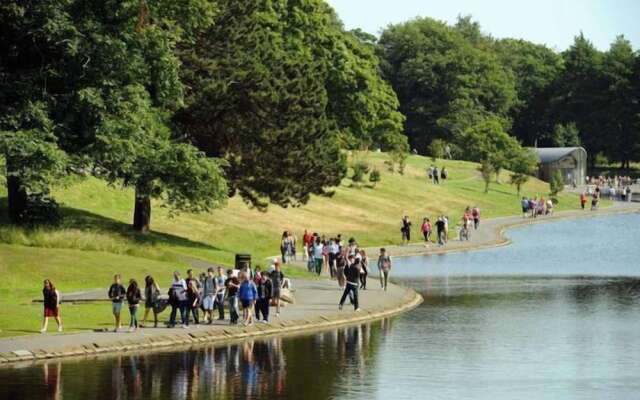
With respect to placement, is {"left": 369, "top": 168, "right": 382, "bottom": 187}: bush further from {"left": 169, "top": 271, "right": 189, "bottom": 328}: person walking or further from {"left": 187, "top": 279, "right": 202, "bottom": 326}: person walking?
Answer: {"left": 169, "top": 271, "right": 189, "bottom": 328}: person walking

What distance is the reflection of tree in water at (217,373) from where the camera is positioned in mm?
27406

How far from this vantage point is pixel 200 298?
1519 inches

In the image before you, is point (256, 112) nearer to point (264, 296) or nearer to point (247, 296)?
point (264, 296)

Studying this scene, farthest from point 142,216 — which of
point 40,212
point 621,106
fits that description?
point 621,106

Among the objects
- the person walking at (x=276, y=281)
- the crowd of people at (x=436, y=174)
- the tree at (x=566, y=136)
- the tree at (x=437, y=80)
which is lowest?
the person walking at (x=276, y=281)

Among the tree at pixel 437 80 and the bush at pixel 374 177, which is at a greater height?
the tree at pixel 437 80

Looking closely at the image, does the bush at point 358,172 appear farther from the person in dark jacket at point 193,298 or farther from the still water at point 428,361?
the person in dark jacket at point 193,298

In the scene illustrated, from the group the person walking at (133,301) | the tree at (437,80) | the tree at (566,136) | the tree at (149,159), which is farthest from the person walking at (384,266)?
the tree at (566,136)

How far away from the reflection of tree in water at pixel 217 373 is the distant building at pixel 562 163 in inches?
4440

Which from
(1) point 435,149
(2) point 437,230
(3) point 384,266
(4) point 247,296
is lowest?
(4) point 247,296

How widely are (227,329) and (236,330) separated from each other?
27 centimetres

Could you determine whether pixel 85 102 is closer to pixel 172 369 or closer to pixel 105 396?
pixel 172 369

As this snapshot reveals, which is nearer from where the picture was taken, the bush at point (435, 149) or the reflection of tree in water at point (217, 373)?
the reflection of tree in water at point (217, 373)

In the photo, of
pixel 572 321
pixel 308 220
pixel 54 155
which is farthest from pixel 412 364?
pixel 308 220
